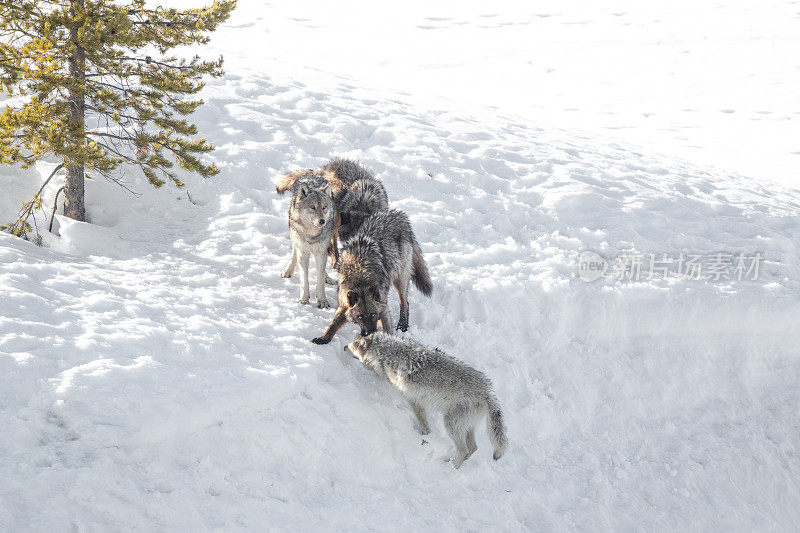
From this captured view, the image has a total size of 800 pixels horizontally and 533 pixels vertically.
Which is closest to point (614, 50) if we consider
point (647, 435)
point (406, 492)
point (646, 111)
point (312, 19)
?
point (646, 111)

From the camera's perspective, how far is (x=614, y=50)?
28.7m

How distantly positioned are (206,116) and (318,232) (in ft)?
23.2

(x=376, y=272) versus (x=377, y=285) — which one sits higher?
(x=376, y=272)

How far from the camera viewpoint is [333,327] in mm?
7512

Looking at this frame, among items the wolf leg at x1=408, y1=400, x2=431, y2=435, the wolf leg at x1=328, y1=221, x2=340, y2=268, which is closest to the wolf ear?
the wolf leg at x1=408, y1=400, x2=431, y2=435

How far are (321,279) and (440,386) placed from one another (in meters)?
2.77

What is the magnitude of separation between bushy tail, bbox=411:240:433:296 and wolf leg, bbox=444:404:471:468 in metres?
2.64

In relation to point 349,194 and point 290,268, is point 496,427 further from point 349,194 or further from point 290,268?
point 349,194

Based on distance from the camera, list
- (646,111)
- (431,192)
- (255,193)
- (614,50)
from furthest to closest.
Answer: (614,50)
(646,111)
(431,192)
(255,193)

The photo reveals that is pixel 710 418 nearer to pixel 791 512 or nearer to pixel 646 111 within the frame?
pixel 791 512

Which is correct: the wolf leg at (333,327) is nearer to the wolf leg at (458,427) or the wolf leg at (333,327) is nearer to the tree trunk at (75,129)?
the wolf leg at (458,427)

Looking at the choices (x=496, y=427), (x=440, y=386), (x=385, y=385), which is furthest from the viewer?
(x=385, y=385)

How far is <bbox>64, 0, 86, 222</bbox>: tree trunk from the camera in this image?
7.76 metres

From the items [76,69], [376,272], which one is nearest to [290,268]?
[376,272]
